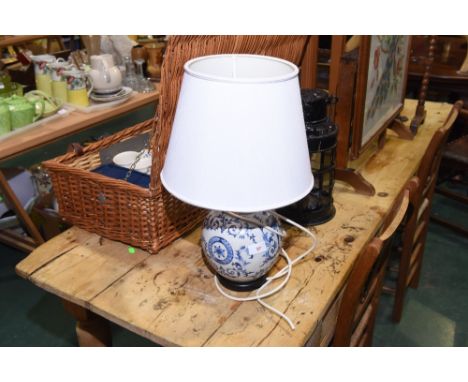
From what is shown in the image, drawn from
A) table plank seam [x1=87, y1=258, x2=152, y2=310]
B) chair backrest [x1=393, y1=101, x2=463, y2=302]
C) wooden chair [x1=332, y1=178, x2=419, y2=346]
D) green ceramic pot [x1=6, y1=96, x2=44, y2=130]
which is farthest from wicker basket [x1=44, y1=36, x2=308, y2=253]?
green ceramic pot [x1=6, y1=96, x2=44, y2=130]

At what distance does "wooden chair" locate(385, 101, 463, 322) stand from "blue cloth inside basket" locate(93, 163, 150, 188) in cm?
84

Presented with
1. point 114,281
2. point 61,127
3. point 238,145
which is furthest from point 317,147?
point 61,127

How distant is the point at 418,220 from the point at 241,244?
1.18m

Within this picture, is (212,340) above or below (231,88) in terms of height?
below

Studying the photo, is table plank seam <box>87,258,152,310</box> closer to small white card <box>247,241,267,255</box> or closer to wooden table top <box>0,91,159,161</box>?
small white card <box>247,241,267,255</box>

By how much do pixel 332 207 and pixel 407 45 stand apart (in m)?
0.87

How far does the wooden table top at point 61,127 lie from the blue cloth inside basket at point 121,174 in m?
0.73

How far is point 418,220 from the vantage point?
192 cm

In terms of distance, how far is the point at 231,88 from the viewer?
2.63 feet

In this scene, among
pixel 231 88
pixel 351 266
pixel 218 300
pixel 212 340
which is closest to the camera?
pixel 231 88

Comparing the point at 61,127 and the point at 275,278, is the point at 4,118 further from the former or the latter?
the point at 275,278

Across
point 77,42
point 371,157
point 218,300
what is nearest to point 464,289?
point 371,157

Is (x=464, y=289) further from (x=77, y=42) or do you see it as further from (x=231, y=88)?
(x=77, y=42)

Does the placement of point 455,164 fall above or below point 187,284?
below
